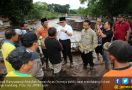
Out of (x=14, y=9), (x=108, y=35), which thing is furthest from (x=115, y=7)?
(x=108, y=35)

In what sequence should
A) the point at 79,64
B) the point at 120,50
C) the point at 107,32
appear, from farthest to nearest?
the point at 79,64, the point at 107,32, the point at 120,50

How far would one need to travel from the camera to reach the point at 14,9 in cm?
1828

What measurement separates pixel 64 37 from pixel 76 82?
193cm

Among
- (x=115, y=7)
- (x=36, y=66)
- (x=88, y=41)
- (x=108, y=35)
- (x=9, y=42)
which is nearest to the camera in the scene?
(x=36, y=66)

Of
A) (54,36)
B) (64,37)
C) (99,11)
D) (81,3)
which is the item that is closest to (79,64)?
(64,37)

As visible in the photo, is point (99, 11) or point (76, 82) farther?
point (99, 11)

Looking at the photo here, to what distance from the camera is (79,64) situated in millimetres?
10602

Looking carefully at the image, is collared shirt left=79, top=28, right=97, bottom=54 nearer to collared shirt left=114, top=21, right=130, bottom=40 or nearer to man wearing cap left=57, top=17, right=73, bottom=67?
man wearing cap left=57, top=17, right=73, bottom=67

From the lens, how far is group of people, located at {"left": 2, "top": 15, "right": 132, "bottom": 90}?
3.89 m

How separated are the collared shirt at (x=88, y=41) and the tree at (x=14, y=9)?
361 inches

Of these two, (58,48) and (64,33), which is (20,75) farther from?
(64,33)

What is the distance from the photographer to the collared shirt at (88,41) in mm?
9094

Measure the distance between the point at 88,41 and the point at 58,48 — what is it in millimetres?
1513

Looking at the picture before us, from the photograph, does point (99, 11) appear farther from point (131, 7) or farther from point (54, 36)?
point (54, 36)
